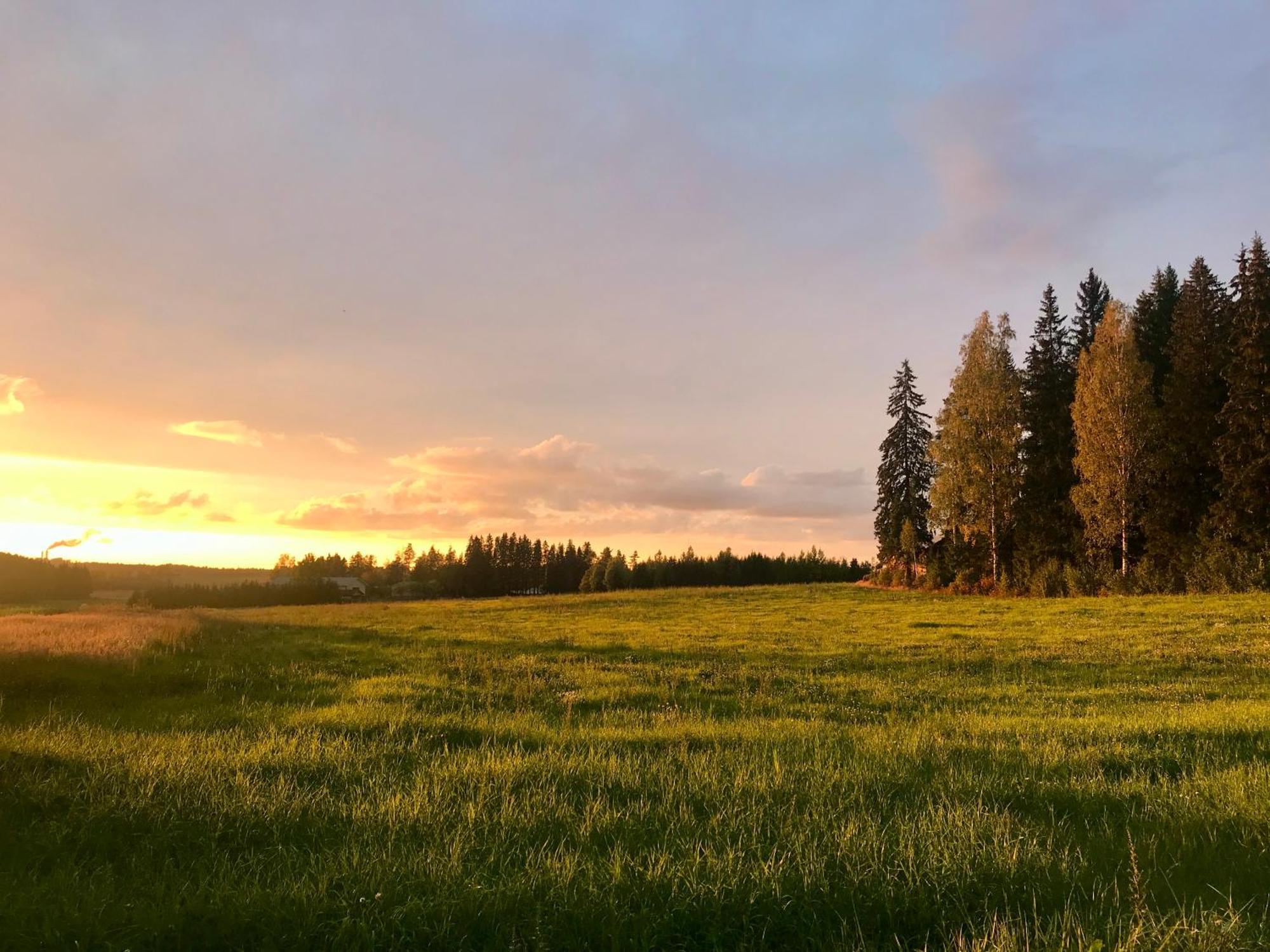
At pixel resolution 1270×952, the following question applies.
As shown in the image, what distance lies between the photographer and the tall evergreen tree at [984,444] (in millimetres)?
43219

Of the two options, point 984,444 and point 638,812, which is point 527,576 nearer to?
point 984,444

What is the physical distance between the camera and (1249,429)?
3384 cm

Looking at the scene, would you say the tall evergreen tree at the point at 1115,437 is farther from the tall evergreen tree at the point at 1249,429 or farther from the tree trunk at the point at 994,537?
the tree trunk at the point at 994,537

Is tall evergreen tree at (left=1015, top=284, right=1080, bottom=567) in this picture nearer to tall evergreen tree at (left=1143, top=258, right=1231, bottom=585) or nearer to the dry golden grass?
tall evergreen tree at (left=1143, top=258, right=1231, bottom=585)

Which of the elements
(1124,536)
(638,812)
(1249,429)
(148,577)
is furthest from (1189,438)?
(148,577)

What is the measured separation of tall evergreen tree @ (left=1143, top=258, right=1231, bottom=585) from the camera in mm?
36531

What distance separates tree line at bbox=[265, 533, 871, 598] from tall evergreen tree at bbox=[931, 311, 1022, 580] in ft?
144

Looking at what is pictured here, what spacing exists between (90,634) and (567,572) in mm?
113067

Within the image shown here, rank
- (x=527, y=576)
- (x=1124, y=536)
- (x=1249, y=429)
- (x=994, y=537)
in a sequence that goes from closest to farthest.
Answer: (x=1249, y=429), (x=1124, y=536), (x=994, y=537), (x=527, y=576)

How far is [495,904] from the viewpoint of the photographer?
411 cm

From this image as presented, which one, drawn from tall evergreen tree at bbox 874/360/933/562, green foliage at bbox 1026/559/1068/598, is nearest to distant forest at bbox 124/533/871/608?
tall evergreen tree at bbox 874/360/933/562

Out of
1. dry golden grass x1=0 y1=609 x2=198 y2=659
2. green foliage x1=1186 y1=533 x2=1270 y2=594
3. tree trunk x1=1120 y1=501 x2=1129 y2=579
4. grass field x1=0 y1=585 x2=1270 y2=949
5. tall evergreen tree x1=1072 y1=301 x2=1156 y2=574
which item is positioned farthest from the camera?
tall evergreen tree x1=1072 y1=301 x2=1156 y2=574

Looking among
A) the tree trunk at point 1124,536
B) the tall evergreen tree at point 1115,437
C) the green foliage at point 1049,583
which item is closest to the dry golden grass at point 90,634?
the green foliage at point 1049,583

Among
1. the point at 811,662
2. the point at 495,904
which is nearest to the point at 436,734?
the point at 495,904
